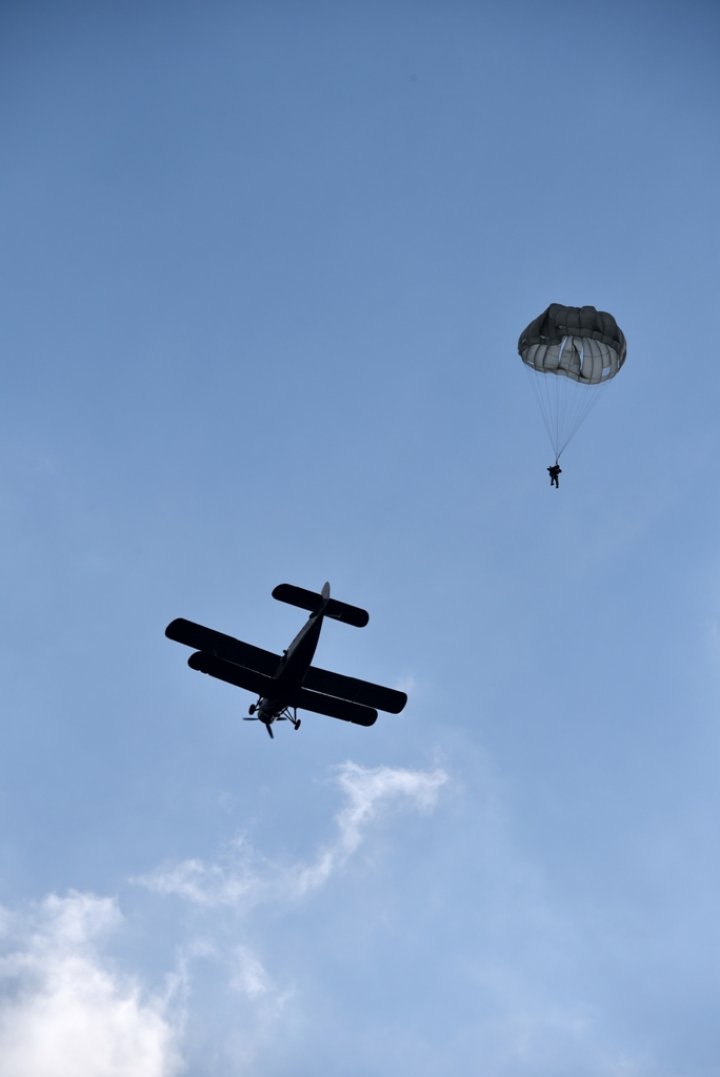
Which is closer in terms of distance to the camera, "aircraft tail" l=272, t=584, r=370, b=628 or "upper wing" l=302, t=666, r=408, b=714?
"aircraft tail" l=272, t=584, r=370, b=628

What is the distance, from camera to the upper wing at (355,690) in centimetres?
4662

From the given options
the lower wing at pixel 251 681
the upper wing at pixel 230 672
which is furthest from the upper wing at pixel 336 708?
the upper wing at pixel 230 672

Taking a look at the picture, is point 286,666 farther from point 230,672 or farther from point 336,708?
point 336,708

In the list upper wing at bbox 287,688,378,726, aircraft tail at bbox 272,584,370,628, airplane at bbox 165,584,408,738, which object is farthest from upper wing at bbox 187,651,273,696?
aircraft tail at bbox 272,584,370,628

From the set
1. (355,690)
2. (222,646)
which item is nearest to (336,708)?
(355,690)

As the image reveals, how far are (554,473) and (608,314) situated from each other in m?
8.39

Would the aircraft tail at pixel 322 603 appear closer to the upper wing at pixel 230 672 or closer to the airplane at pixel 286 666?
the airplane at pixel 286 666

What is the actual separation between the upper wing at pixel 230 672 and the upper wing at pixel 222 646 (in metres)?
0.31

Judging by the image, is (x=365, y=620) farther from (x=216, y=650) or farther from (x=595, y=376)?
(x=595, y=376)

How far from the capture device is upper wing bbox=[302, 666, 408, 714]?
46.6 metres

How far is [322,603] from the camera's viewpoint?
43.3 metres

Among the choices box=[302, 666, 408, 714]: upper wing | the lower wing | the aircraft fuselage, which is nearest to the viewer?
the aircraft fuselage

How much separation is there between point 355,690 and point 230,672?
253 inches

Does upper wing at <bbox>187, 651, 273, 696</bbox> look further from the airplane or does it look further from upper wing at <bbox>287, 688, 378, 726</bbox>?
upper wing at <bbox>287, 688, 378, 726</bbox>
